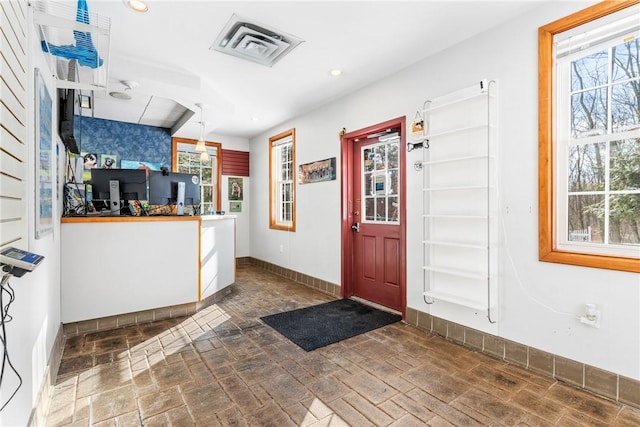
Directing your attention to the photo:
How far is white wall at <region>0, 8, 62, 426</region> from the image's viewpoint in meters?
1.30

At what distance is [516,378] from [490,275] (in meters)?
0.75

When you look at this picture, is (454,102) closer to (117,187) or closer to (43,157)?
(43,157)

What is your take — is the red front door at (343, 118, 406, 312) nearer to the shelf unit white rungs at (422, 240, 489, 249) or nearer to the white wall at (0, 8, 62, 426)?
the shelf unit white rungs at (422, 240, 489, 249)

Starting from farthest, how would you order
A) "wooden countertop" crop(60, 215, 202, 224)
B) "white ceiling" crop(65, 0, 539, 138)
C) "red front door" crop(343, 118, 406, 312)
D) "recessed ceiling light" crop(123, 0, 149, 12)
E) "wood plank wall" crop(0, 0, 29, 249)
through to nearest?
"red front door" crop(343, 118, 406, 312) < "wooden countertop" crop(60, 215, 202, 224) < "white ceiling" crop(65, 0, 539, 138) < "recessed ceiling light" crop(123, 0, 149, 12) < "wood plank wall" crop(0, 0, 29, 249)

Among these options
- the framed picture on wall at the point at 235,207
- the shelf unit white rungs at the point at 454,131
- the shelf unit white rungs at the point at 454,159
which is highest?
the shelf unit white rungs at the point at 454,131

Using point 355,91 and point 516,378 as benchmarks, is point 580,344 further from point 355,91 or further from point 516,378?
point 355,91

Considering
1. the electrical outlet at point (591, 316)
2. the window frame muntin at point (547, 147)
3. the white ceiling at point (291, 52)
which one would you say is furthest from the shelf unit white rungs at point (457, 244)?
the white ceiling at point (291, 52)

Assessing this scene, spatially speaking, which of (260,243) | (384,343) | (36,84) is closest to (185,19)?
(36,84)

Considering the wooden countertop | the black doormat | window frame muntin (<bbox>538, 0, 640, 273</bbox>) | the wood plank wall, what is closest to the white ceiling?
window frame muntin (<bbox>538, 0, 640, 273</bbox>)

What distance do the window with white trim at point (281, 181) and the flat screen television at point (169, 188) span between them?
1.76m

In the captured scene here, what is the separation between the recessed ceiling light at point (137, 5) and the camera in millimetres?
2279

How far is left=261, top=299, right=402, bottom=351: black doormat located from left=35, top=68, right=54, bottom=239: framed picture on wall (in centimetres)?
206

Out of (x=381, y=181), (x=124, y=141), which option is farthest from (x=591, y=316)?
(x=124, y=141)

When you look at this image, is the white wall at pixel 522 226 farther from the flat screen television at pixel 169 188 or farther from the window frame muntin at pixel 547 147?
the flat screen television at pixel 169 188
